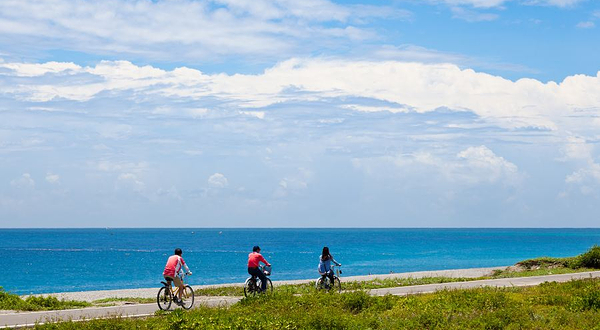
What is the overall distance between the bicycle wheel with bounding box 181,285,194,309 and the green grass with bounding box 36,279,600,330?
5.82ft

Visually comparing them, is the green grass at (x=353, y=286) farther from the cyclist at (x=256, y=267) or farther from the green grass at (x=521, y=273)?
the cyclist at (x=256, y=267)

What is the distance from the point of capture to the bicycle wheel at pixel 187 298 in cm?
2376

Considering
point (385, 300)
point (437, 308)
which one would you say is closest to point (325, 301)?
point (385, 300)

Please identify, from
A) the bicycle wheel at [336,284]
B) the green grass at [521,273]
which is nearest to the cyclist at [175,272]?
the bicycle wheel at [336,284]

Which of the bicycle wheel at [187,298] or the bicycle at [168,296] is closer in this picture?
the bicycle at [168,296]

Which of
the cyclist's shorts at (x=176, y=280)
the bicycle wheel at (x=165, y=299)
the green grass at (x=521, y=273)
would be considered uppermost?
the cyclist's shorts at (x=176, y=280)

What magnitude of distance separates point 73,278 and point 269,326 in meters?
61.5

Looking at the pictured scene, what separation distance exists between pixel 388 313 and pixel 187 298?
23.4 feet

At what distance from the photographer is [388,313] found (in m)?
20.8

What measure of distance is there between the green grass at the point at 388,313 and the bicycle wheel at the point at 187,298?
1774mm

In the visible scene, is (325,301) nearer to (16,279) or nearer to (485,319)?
(485,319)

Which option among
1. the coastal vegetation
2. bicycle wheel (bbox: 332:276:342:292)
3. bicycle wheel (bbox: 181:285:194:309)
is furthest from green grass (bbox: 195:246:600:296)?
bicycle wheel (bbox: 181:285:194:309)

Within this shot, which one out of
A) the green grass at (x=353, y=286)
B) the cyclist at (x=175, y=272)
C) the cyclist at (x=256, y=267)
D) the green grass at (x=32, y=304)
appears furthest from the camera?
the green grass at (x=353, y=286)

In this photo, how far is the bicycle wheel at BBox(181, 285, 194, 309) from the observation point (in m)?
23.8
